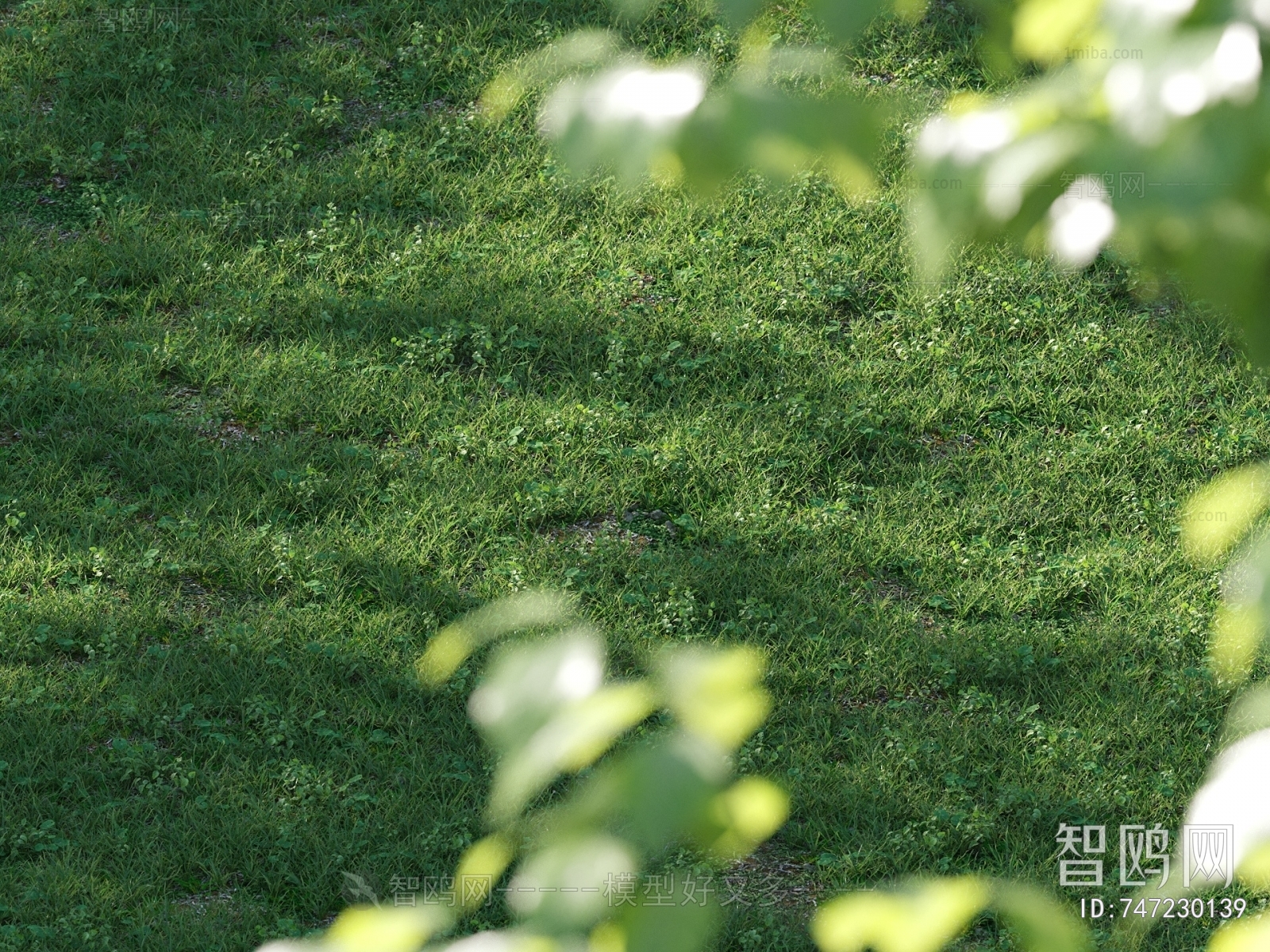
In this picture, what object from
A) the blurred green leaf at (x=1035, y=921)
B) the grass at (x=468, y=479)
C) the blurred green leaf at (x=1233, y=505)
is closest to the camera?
the blurred green leaf at (x=1035, y=921)

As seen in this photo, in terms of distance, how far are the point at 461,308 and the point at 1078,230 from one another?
17.1ft

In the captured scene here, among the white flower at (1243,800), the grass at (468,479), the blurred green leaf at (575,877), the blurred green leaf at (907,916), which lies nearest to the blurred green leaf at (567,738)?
the blurred green leaf at (575,877)

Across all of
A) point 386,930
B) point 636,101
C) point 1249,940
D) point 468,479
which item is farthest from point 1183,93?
point 468,479

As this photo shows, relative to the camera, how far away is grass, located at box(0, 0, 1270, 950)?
412 cm

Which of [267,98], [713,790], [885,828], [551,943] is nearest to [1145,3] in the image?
[713,790]

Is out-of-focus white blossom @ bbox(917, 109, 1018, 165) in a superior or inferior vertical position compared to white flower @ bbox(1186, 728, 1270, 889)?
superior

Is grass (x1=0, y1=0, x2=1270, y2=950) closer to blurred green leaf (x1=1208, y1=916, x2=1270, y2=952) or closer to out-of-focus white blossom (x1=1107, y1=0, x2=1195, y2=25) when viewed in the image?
blurred green leaf (x1=1208, y1=916, x2=1270, y2=952)

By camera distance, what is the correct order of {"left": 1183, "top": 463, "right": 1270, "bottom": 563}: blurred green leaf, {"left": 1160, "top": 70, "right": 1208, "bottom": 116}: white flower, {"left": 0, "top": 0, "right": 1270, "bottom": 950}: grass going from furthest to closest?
{"left": 0, "top": 0, "right": 1270, "bottom": 950}: grass → {"left": 1183, "top": 463, "right": 1270, "bottom": 563}: blurred green leaf → {"left": 1160, "top": 70, "right": 1208, "bottom": 116}: white flower

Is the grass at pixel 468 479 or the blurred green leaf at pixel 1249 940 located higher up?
the grass at pixel 468 479

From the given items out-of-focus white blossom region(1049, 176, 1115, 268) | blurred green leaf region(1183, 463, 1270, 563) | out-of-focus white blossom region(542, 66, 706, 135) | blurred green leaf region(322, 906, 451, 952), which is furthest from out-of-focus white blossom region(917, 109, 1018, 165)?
blurred green leaf region(322, 906, 451, 952)

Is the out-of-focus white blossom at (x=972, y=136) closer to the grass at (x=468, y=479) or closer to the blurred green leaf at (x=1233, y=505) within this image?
the blurred green leaf at (x=1233, y=505)

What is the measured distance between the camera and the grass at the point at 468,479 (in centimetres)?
412

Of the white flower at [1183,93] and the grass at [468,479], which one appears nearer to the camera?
the white flower at [1183,93]

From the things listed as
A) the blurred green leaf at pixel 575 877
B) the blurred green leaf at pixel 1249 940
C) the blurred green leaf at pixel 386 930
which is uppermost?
the blurred green leaf at pixel 386 930
